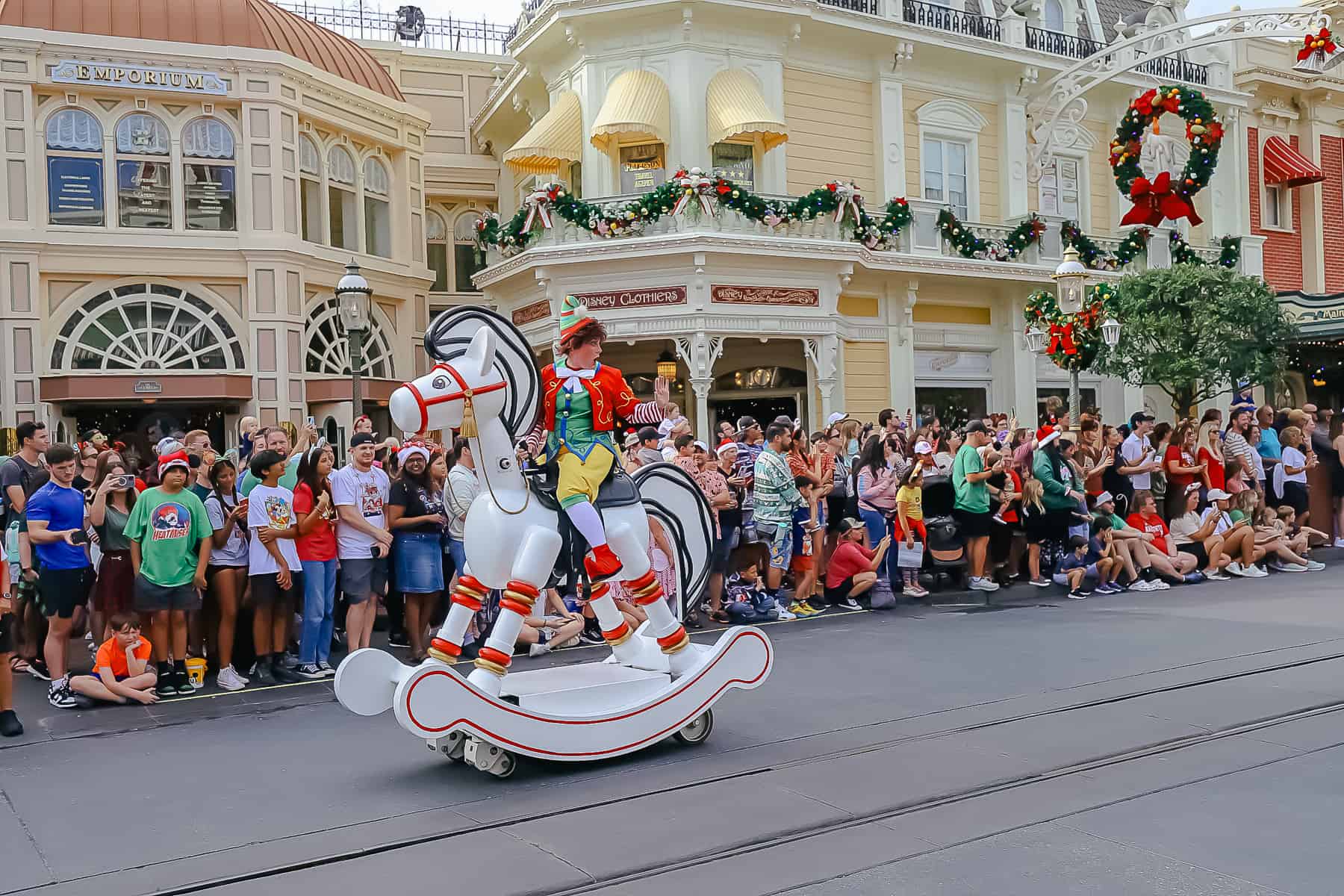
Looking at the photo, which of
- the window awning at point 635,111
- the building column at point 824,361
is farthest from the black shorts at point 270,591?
the building column at point 824,361

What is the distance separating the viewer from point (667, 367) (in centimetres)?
1727

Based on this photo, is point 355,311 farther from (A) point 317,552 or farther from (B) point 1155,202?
(B) point 1155,202

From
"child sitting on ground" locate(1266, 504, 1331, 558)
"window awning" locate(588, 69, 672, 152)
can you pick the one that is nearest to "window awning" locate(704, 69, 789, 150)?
"window awning" locate(588, 69, 672, 152)

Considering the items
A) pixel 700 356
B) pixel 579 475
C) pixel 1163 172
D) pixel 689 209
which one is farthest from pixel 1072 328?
pixel 579 475

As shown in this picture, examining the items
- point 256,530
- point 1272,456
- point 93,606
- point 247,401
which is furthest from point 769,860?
point 247,401

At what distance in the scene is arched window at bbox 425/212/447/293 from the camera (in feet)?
79.0

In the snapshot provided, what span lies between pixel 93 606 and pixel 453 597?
4058 millimetres

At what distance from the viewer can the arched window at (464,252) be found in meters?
24.2

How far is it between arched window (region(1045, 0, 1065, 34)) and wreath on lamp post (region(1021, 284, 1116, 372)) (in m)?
8.05

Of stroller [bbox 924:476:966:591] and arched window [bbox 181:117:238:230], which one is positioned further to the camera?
arched window [bbox 181:117:238:230]

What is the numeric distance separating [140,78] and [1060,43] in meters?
16.4

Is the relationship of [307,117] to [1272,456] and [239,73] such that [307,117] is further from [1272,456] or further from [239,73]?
[1272,456]

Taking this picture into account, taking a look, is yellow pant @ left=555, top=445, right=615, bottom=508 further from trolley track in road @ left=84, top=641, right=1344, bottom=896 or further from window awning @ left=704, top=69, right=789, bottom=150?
window awning @ left=704, top=69, right=789, bottom=150

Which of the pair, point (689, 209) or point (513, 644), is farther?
point (689, 209)
